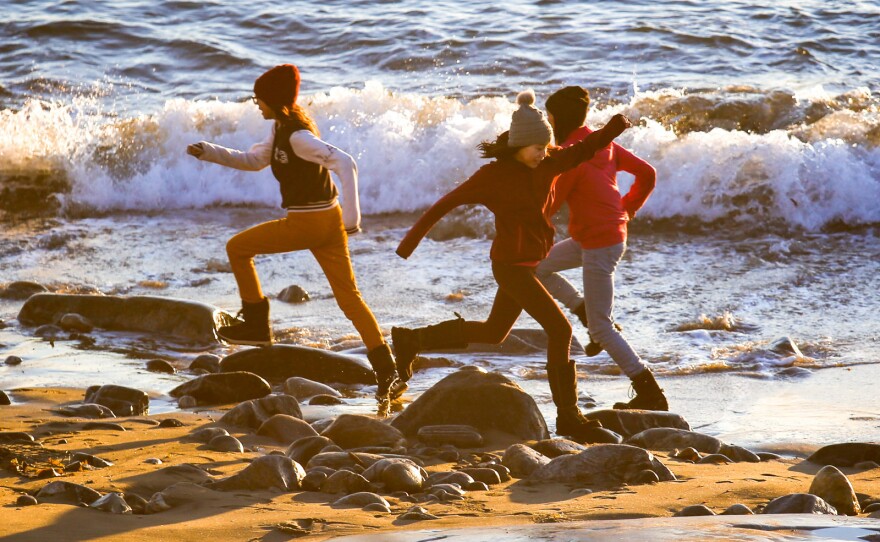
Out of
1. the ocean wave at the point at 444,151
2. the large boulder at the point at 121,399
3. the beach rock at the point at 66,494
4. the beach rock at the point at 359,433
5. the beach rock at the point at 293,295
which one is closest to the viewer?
the beach rock at the point at 66,494

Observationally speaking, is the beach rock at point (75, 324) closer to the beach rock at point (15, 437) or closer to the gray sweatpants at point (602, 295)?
the beach rock at point (15, 437)

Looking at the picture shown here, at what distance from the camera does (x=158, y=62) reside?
20359 mm

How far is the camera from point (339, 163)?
6707 mm

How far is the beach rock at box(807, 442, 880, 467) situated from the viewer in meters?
5.64

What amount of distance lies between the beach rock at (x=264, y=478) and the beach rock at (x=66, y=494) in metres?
0.52

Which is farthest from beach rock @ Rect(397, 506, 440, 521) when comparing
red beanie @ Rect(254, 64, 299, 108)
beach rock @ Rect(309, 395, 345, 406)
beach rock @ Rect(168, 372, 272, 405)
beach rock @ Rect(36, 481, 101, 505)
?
red beanie @ Rect(254, 64, 299, 108)

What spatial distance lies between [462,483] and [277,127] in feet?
9.11

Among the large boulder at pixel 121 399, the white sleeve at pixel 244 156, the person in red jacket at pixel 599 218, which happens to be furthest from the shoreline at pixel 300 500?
the white sleeve at pixel 244 156

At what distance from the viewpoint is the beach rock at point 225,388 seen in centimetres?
704

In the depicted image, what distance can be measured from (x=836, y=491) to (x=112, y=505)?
2.73 meters

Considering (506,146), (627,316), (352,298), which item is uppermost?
(506,146)

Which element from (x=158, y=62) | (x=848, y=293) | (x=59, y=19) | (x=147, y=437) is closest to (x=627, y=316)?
(x=848, y=293)

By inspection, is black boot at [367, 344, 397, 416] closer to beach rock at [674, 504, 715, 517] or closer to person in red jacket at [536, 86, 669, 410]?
person in red jacket at [536, 86, 669, 410]

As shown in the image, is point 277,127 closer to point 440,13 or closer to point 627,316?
point 627,316
